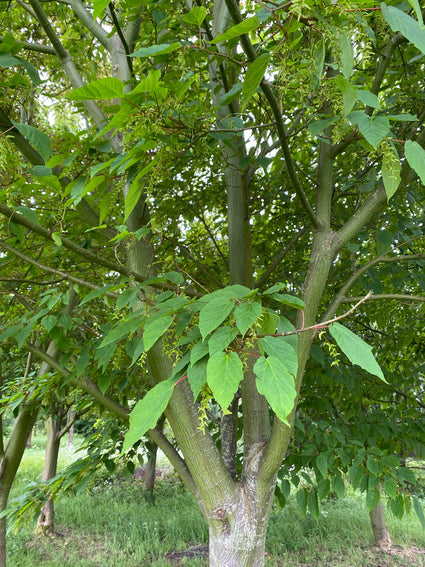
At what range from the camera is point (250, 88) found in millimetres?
848

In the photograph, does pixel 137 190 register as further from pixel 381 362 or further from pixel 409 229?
pixel 381 362

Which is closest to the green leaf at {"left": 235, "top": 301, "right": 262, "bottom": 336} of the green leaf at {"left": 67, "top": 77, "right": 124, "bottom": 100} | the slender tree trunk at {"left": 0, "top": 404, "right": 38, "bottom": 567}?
the green leaf at {"left": 67, "top": 77, "right": 124, "bottom": 100}

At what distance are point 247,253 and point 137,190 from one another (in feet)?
4.05

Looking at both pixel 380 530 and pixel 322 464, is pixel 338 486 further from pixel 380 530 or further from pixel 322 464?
pixel 380 530

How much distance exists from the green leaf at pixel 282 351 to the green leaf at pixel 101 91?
603mm

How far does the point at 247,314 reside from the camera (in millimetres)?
857

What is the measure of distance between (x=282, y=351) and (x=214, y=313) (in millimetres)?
161

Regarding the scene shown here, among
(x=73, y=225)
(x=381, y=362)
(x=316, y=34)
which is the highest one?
(x=73, y=225)

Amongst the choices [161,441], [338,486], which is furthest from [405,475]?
[161,441]

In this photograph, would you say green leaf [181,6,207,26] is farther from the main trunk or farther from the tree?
the main trunk

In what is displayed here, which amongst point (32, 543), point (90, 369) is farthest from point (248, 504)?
point (32, 543)

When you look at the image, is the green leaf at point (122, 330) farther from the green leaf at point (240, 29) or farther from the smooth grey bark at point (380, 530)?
the smooth grey bark at point (380, 530)

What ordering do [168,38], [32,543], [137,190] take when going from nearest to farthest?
[137,190], [168,38], [32,543]

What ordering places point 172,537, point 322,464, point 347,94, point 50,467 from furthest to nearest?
point 50,467
point 172,537
point 322,464
point 347,94
